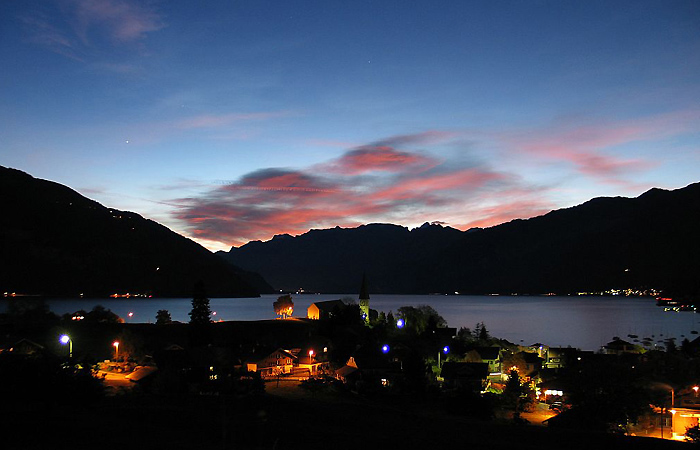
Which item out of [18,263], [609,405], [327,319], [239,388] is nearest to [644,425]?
[609,405]

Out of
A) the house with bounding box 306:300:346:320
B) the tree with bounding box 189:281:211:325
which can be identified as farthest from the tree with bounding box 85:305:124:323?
the house with bounding box 306:300:346:320

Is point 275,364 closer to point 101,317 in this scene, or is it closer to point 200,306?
point 200,306

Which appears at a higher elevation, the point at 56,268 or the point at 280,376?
the point at 56,268

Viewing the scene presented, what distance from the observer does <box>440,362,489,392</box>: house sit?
42.6 m

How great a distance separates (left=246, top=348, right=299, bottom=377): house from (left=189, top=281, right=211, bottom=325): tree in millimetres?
13493

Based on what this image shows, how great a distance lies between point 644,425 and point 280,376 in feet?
88.0

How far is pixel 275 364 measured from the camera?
154 ft

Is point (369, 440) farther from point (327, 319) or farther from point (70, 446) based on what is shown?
point (327, 319)

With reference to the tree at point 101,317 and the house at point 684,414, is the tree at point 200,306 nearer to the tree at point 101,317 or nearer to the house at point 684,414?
the tree at point 101,317

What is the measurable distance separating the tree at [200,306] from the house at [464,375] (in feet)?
84.1

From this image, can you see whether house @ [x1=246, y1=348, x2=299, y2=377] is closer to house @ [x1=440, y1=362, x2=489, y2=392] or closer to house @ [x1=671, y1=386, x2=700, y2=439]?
house @ [x1=440, y1=362, x2=489, y2=392]

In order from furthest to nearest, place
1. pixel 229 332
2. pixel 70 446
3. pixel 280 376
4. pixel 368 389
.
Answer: pixel 229 332, pixel 280 376, pixel 368 389, pixel 70 446

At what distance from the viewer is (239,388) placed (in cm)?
3244

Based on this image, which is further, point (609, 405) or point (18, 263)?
point (18, 263)
